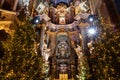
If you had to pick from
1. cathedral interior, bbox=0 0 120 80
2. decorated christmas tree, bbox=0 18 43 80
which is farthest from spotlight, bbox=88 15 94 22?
decorated christmas tree, bbox=0 18 43 80

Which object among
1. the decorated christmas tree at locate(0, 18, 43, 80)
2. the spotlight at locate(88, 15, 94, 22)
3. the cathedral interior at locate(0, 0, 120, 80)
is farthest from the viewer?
the spotlight at locate(88, 15, 94, 22)

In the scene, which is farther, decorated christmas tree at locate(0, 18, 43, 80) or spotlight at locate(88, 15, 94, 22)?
spotlight at locate(88, 15, 94, 22)

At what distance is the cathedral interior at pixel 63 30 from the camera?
2416 centimetres

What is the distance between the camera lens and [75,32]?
2878 cm

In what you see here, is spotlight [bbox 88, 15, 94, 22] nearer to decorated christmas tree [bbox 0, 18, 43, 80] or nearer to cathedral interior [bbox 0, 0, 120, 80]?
cathedral interior [bbox 0, 0, 120, 80]

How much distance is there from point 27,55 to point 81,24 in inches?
571

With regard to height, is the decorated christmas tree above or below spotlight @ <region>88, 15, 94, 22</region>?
below

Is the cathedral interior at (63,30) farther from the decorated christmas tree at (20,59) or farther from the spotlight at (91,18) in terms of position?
the decorated christmas tree at (20,59)

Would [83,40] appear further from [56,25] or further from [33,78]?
[33,78]

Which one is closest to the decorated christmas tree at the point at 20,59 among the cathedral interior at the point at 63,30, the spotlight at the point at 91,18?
the cathedral interior at the point at 63,30

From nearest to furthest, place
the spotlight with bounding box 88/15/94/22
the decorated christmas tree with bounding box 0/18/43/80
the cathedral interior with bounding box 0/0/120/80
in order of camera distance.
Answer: the decorated christmas tree with bounding box 0/18/43/80, the cathedral interior with bounding box 0/0/120/80, the spotlight with bounding box 88/15/94/22

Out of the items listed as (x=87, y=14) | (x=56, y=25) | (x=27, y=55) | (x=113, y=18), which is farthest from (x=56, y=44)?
(x=27, y=55)

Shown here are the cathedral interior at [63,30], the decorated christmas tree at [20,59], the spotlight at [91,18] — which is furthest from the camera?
the spotlight at [91,18]

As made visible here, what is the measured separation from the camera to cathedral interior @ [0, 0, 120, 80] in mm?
24156
